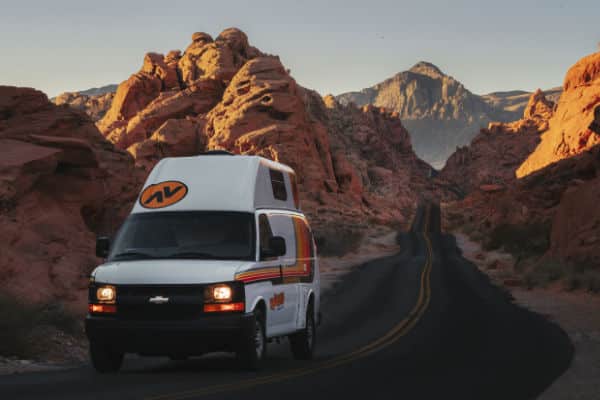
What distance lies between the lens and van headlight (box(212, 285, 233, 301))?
1026 centimetres

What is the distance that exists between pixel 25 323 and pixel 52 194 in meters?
15.1

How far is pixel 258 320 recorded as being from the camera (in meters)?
11.0

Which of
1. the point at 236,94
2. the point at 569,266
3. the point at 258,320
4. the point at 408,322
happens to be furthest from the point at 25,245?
the point at 236,94

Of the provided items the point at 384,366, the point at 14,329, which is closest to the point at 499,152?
the point at 384,366

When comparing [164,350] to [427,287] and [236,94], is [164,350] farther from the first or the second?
[236,94]

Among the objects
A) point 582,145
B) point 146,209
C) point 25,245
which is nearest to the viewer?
point 146,209

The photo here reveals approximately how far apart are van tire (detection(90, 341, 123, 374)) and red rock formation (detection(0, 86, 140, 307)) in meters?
12.8

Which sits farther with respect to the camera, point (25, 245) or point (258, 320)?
point (25, 245)

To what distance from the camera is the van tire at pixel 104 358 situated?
35.1ft

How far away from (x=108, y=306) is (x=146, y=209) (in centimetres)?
191

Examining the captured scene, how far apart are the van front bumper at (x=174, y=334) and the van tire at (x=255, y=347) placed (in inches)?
7.3

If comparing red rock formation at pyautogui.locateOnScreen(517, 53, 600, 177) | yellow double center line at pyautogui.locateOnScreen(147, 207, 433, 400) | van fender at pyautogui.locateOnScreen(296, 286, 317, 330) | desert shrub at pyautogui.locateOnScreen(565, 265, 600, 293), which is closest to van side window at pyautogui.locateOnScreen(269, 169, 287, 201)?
van fender at pyautogui.locateOnScreen(296, 286, 317, 330)

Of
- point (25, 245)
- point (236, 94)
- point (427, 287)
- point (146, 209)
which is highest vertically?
point (236, 94)

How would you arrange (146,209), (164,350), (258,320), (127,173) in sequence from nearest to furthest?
(164,350) < (258,320) < (146,209) < (127,173)
